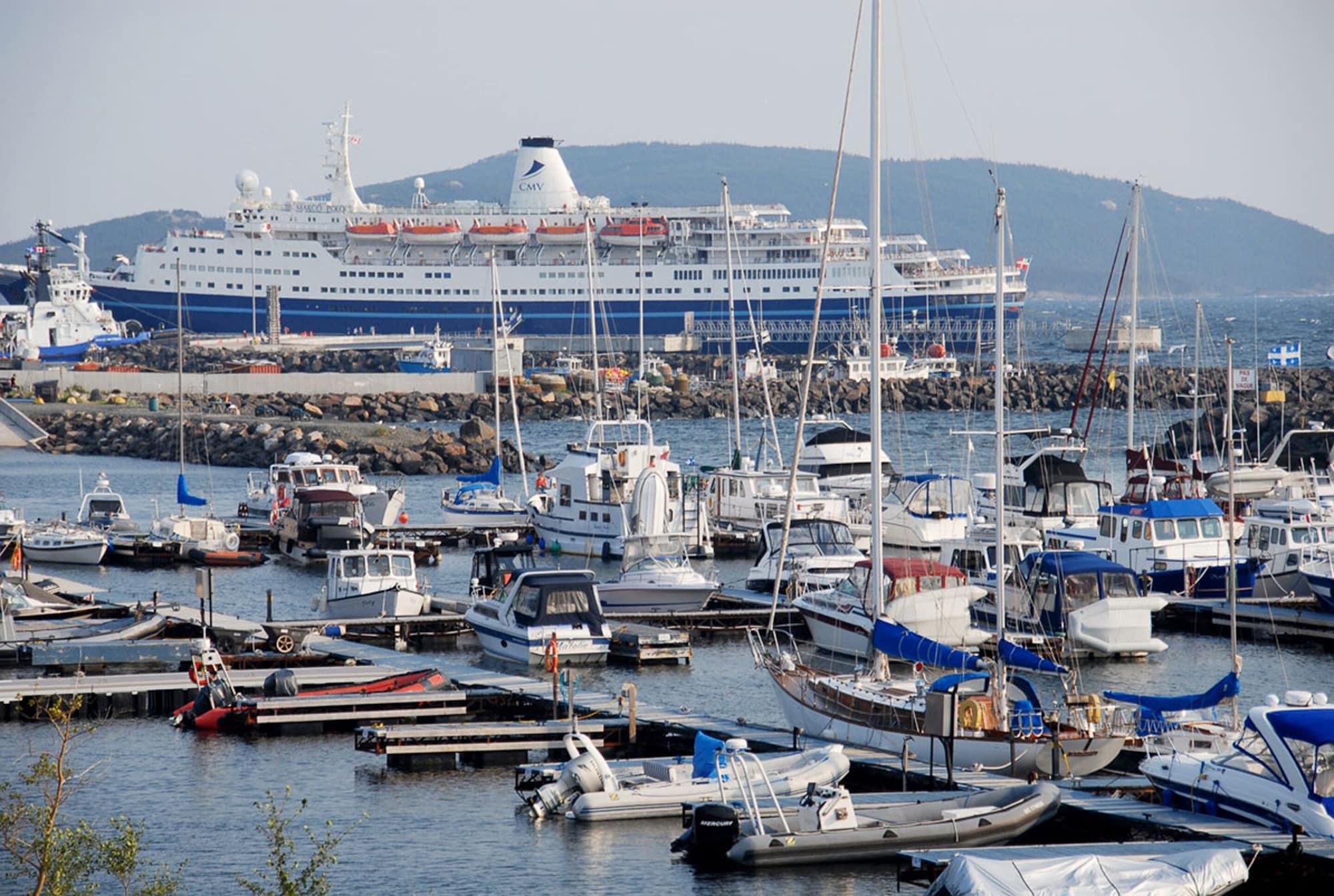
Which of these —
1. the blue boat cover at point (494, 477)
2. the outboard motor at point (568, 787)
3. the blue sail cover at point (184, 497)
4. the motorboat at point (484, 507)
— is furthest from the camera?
the blue boat cover at point (494, 477)

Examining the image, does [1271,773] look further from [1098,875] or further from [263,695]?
[263,695]

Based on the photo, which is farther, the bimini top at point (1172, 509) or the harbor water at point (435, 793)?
the bimini top at point (1172, 509)

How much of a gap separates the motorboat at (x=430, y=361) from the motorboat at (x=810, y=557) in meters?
47.1

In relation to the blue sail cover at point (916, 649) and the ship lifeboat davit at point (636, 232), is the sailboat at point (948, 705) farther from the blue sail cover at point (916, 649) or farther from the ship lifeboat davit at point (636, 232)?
the ship lifeboat davit at point (636, 232)

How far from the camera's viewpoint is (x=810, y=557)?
26062 mm

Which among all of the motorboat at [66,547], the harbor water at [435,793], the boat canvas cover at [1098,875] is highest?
the boat canvas cover at [1098,875]

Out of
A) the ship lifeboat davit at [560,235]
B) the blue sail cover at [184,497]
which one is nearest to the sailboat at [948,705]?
the blue sail cover at [184,497]

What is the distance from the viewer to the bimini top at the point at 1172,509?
83.7ft

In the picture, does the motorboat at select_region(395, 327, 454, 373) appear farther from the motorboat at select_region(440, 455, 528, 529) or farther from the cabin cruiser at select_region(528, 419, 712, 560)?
the cabin cruiser at select_region(528, 419, 712, 560)

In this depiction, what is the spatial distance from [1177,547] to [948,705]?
39.3ft

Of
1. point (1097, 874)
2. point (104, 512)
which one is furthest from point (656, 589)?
point (104, 512)

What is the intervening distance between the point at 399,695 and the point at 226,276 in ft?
271

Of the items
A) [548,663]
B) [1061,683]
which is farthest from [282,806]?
[1061,683]

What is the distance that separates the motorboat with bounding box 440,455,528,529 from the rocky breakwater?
31.0 ft
